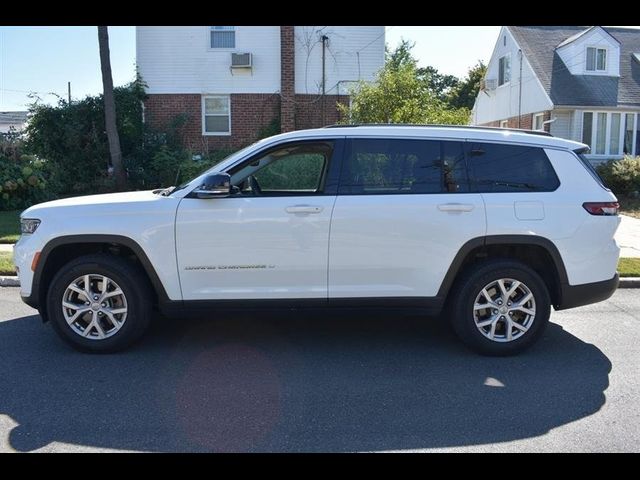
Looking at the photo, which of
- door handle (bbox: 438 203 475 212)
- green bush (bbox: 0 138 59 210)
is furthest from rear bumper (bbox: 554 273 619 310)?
green bush (bbox: 0 138 59 210)

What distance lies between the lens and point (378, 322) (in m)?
6.21

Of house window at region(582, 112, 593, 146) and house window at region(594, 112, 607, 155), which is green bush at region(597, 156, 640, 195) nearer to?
house window at region(582, 112, 593, 146)

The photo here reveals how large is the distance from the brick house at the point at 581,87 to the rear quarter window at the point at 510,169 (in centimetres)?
1891

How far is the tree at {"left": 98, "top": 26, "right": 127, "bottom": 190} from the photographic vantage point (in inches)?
609

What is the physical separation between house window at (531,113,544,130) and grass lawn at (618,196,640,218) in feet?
23.0

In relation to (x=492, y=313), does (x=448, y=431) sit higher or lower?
lower

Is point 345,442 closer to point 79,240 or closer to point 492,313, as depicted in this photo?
point 492,313

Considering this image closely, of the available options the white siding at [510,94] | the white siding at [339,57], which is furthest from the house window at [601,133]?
the white siding at [339,57]

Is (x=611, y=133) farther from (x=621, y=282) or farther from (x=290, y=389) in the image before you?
(x=290, y=389)
